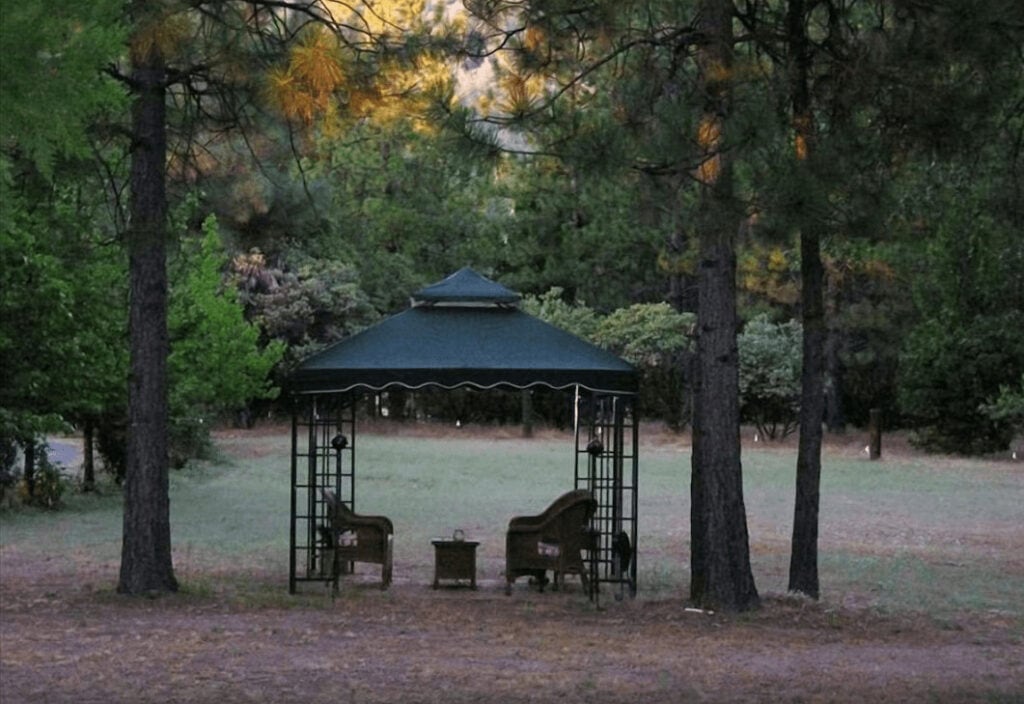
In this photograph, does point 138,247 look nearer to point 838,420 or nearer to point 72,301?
point 72,301

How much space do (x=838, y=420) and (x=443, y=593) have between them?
113 ft

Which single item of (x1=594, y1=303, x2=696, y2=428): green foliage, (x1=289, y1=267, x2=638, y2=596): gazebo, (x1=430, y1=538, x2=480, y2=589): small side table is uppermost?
(x1=594, y1=303, x2=696, y2=428): green foliage

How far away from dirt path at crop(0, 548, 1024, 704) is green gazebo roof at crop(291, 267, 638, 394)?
5.93ft

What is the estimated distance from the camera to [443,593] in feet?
45.5

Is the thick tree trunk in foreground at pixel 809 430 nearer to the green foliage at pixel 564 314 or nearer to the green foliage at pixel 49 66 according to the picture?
the green foliage at pixel 49 66

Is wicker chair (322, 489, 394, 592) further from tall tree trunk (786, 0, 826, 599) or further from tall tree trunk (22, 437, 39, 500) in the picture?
tall tree trunk (22, 437, 39, 500)

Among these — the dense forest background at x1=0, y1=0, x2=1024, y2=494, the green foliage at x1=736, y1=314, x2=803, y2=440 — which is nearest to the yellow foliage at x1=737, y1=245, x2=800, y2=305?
the green foliage at x1=736, y1=314, x2=803, y2=440

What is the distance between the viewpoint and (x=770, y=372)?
140ft

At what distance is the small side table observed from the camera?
13.9 metres

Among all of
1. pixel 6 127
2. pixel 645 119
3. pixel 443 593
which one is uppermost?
pixel 645 119

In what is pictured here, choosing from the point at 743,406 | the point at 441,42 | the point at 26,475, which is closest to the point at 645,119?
the point at 441,42

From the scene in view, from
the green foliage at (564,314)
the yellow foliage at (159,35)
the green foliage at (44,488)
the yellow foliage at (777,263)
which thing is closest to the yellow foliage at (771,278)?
the yellow foliage at (777,263)

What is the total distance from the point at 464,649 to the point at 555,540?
3.58m

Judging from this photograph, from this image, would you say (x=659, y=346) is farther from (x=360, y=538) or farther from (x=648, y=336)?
(x=360, y=538)
